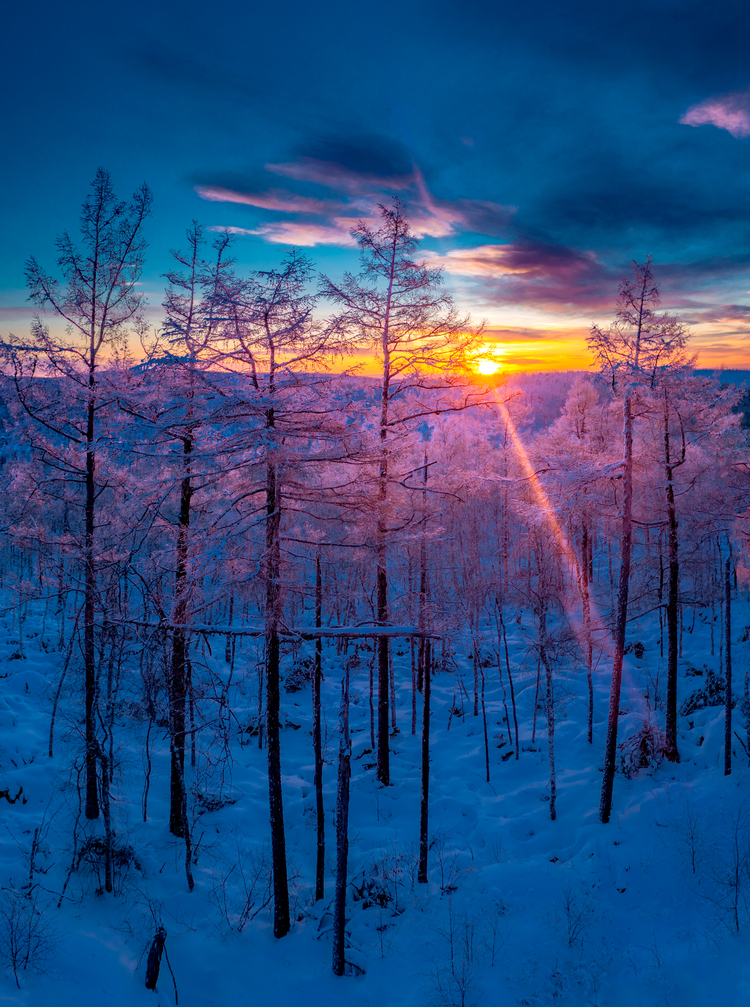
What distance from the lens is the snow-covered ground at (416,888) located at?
9.20 meters

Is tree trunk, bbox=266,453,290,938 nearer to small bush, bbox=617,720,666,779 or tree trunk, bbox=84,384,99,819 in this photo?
tree trunk, bbox=84,384,99,819

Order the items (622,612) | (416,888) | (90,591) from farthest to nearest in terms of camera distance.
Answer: (622,612), (416,888), (90,591)

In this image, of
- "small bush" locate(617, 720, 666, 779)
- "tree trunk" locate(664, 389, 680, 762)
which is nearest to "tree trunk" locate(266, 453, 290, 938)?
"small bush" locate(617, 720, 666, 779)

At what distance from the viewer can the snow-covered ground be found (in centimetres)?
920

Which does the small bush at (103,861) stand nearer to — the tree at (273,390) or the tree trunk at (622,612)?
the tree at (273,390)

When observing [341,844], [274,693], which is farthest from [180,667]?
[341,844]

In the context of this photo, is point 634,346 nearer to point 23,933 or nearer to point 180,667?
point 180,667

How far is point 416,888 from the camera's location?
39.3 feet

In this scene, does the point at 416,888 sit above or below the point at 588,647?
below

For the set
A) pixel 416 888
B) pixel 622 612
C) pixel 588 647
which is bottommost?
pixel 416 888

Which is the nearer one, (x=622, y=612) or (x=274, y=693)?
(x=274, y=693)

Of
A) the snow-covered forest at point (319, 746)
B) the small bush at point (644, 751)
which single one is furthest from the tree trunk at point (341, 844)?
the small bush at point (644, 751)

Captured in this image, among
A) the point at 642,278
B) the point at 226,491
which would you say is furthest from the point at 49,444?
the point at 642,278

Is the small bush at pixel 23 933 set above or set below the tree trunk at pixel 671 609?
below
